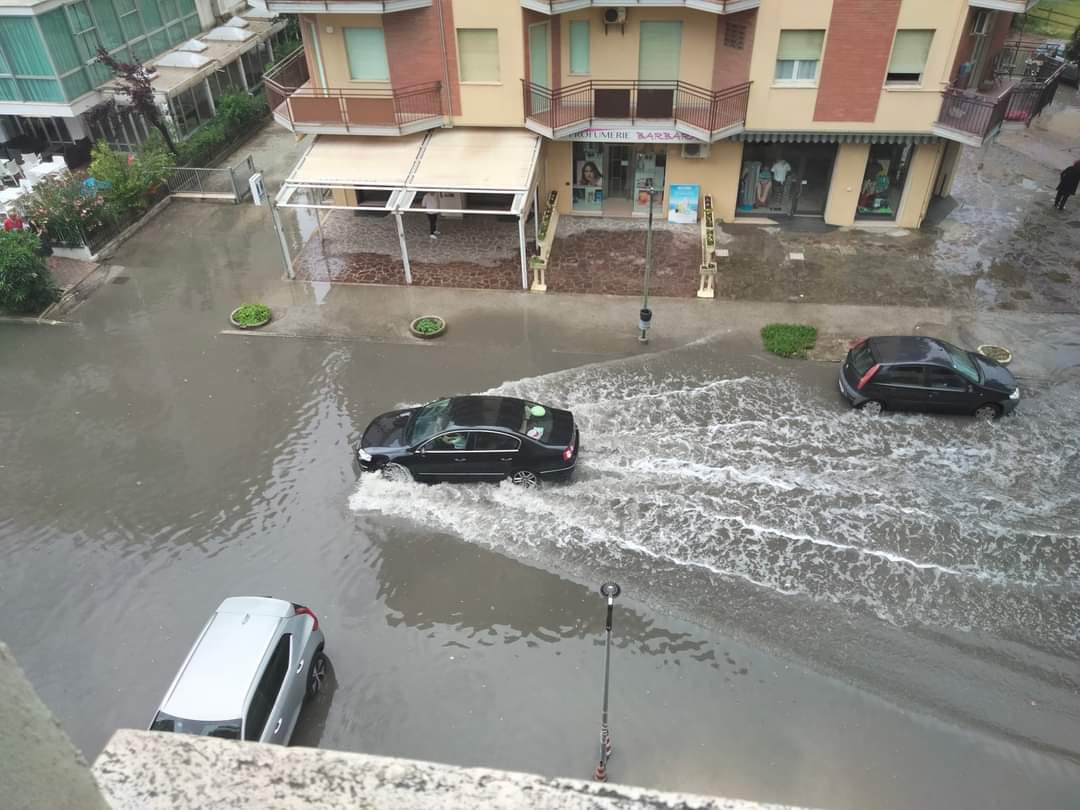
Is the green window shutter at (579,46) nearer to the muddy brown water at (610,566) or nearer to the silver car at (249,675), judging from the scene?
the muddy brown water at (610,566)

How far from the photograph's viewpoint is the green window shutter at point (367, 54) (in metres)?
20.3

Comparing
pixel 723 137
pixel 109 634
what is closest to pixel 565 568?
pixel 109 634

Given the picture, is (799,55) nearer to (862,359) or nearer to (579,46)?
(579,46)

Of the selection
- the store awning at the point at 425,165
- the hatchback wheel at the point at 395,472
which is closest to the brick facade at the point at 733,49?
the store awning at the point at 425,165

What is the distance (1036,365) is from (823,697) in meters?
10.7

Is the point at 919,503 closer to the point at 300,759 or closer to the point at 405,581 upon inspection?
the point at 405,581

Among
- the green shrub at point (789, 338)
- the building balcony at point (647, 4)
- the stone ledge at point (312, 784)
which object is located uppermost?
the stone ledge at point (312, 784)

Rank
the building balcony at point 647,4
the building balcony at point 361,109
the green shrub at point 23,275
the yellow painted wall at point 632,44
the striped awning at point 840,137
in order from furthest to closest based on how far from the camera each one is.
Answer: the striped awning at point 840,137
the building balcony at point 361,109
the yellow painted wall at point 632,44
the green shrub at point 23,275
the building balcony at point 647,4

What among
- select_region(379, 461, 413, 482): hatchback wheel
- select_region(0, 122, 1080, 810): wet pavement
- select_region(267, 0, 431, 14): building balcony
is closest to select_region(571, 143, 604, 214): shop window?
select_region(267, 0, 431, 14): building balcony

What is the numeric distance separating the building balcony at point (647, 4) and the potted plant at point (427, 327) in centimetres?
808

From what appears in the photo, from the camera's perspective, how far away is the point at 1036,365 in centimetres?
1723

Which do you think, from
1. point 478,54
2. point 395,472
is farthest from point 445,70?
point 395,472

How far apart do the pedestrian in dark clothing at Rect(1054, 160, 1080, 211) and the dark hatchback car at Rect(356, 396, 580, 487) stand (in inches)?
726

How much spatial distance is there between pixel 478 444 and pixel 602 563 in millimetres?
3157
